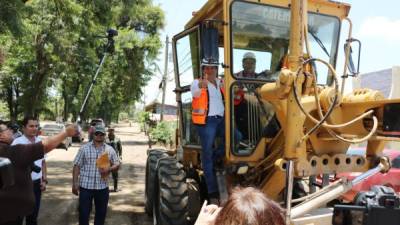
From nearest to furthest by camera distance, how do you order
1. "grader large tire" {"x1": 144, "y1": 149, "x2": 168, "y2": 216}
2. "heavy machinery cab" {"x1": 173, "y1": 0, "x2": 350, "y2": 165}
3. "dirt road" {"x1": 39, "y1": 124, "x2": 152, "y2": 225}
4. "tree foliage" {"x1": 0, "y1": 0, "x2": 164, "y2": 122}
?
"heavy machinery cab" {"x1": 173, "y1": 0, "x2": 350, "y2": 165} → "grader large tire" {"x1": 144, "y1": 149, "x2": 168, "y2": 216} → "dirt road" {"x1": 39, "y1": 124, "x2": 152, "y2": 225} → "tree foliage" {"x1": 0, "y1": 0, "x2": 164, "y2": 122}

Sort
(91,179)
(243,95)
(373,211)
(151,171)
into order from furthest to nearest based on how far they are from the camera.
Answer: (151,171) → (91,179) → (243,95) → (373,211)

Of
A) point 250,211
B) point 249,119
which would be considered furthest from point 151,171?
point 250,211

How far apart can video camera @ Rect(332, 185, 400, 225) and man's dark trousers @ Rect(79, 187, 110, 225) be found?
4.31 meters

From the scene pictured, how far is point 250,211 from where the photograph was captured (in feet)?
5.14

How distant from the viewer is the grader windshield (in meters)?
5.25

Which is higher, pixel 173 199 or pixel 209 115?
pixel 209 115

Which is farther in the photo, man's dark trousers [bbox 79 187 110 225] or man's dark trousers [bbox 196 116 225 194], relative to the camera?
man's dark trousers [bbox 79 187 110 225]

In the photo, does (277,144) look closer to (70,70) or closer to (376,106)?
(376,106)

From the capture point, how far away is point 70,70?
965 inches

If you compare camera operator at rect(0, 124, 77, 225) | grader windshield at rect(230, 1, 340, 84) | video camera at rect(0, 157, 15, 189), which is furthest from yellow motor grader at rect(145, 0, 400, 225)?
video camera at rect(0, 157, 15, 189)

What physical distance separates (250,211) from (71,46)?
64.7 feet

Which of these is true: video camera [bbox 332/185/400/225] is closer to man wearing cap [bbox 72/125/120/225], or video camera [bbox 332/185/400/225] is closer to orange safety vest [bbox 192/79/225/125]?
orange safety vest [bbox 192/79/225/125]

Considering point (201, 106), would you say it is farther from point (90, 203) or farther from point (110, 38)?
point (110, 38)

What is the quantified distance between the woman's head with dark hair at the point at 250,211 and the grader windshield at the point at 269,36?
3673mm
